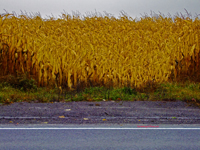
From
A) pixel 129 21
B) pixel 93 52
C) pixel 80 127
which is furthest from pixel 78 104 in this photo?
pixel 129 21

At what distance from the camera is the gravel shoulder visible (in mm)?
8117

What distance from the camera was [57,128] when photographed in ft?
23.9

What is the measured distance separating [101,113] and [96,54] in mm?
6876

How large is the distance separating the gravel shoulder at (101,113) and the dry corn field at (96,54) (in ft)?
→ 14.2

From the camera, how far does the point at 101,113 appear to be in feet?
28.8

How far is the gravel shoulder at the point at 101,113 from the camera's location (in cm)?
812
